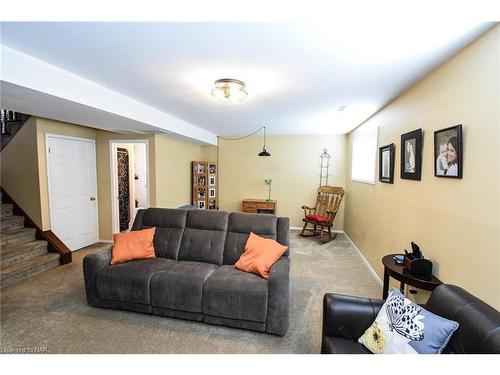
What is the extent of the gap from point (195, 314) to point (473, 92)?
2702 millimetres

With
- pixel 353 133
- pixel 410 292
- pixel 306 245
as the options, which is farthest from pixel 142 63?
Result: pixel 353 133

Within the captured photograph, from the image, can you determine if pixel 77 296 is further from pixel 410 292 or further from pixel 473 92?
pixel 473 92

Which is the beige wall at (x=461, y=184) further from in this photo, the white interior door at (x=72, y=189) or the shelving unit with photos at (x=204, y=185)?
the white interior door at (x=72, y=189)

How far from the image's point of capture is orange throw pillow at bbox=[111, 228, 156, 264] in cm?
250

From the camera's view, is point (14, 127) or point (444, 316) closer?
point (444, 316)

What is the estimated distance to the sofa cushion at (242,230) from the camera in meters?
2.53

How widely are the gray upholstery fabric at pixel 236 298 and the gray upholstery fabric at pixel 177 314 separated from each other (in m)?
0.12

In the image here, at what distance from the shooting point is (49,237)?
360 centimetres

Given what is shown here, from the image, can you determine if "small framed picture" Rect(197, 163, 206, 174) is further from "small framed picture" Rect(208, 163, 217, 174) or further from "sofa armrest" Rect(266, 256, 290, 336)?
"sofa armrest" Rect(266, 256, 290, 336)

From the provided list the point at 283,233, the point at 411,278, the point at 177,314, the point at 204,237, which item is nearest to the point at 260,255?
the point at 283,233

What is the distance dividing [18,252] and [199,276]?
9.73ft

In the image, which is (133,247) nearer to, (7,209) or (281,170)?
(7,209)

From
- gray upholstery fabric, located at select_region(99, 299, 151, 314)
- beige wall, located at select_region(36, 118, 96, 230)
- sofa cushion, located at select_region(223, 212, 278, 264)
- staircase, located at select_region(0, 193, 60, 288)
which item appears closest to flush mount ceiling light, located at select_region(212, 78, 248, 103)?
sofa cushion, located at select_region(223, 212, 278, 264)

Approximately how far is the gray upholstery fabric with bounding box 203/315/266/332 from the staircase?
270cm
